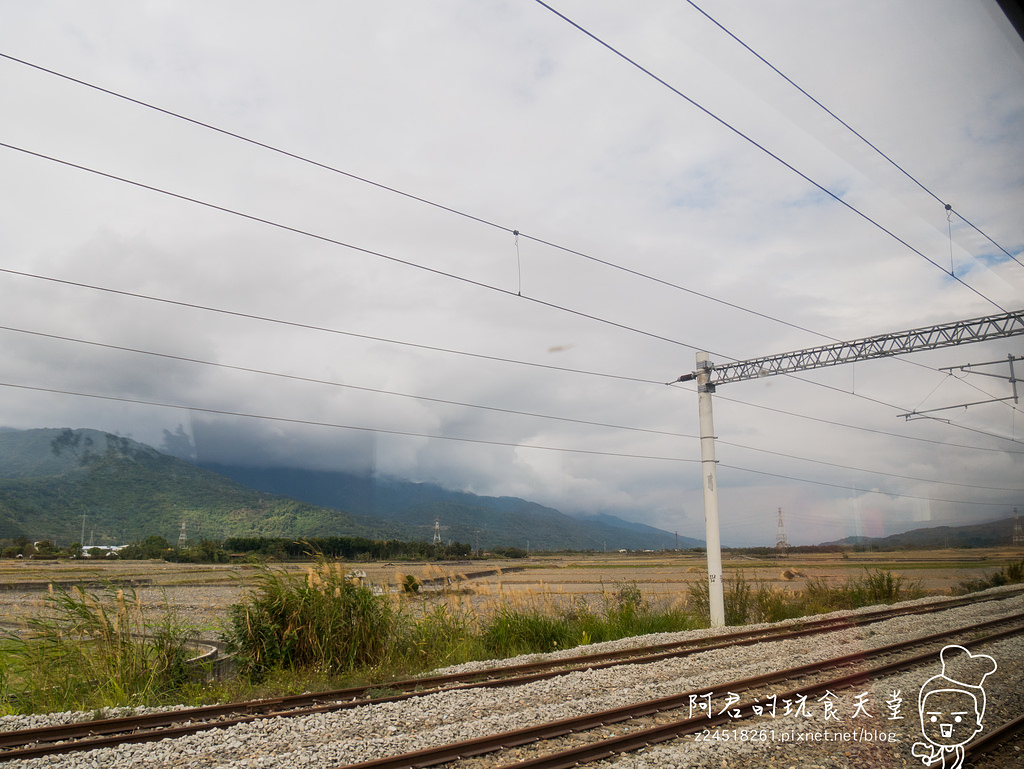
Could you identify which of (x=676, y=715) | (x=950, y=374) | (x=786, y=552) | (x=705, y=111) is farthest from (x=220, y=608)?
(x=786, y=552)

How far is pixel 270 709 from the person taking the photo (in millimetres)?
7871

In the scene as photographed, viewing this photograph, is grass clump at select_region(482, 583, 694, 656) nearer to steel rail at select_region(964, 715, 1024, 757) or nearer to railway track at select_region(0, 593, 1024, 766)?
railway track at select_region(0, 593, 1024, 766)

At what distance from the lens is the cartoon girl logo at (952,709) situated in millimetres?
6215

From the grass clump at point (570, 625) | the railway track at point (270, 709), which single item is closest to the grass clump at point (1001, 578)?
the grass clump at point (570, 625)

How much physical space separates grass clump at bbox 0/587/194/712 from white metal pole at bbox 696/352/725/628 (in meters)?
13.1

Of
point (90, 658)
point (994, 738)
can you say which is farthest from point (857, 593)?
point (90, 658)

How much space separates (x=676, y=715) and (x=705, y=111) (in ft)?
28.3

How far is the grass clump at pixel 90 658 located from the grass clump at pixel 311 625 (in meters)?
1.02

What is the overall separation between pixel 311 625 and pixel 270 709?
236cm

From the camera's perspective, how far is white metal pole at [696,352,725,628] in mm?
17000

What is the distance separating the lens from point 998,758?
20.2 feet

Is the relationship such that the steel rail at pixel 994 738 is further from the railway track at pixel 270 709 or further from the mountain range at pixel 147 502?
the mountain range at pixel 147 502

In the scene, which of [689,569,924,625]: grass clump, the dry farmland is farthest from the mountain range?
[689,569,924,625]: grass clump

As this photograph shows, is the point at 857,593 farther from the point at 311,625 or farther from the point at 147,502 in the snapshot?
the point at 147,502
